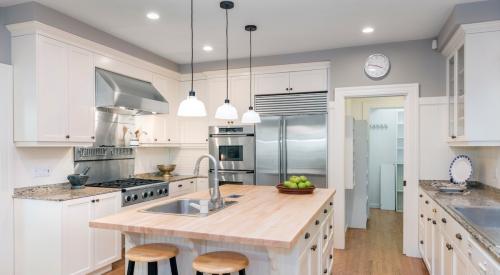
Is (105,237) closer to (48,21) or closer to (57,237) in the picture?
(57,237)

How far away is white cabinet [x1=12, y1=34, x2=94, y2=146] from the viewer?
3.18 m

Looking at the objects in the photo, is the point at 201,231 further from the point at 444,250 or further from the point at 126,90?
the point at 126,90

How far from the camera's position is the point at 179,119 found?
5.50m

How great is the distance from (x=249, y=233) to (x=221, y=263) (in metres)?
0.28

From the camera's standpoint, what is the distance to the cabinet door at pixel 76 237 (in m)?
3.05

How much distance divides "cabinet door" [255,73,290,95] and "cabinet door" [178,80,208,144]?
95 centimetres

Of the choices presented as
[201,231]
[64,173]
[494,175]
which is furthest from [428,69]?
[64,173]

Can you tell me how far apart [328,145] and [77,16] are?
3.36 meters

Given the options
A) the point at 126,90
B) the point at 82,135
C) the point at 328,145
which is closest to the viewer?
the point at 82,135

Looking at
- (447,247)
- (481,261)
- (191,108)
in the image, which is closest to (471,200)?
(447,247)

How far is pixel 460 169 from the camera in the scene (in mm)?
3734

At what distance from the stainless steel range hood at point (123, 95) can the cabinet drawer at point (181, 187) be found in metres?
1.03

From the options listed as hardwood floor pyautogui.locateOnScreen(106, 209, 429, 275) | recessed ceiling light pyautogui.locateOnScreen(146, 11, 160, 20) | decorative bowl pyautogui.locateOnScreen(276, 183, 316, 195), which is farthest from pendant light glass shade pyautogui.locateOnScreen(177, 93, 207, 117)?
hardwood floor pyautogui.locateOnScreen(106, 209, 429, 275)

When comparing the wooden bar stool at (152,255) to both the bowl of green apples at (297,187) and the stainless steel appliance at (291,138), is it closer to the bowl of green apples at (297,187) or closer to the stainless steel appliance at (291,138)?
the bowl of green apples at (297,187)
